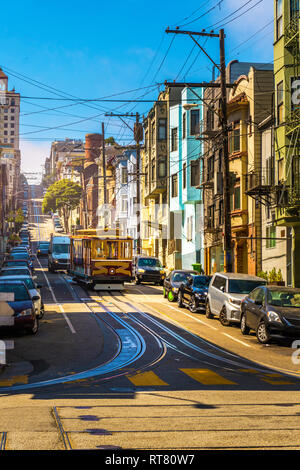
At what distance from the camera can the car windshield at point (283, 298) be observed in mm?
18927

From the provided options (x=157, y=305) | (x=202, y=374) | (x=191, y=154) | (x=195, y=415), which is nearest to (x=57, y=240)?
(x=191, y=154)

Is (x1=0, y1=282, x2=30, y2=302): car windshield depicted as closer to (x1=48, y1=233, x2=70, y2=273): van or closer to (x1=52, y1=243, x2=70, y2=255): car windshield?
(x1=48, y1=233, x2=70, y2=273): van

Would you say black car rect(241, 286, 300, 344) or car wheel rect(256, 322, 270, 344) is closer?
black car rect(241, 286, 300, 344)

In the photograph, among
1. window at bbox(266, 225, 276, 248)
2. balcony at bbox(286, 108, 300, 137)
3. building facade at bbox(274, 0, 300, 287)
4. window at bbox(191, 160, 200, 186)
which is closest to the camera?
balcony at bbox(286, 108, 300, 137)

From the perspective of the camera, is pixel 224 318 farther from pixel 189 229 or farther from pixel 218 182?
pixel 189 229

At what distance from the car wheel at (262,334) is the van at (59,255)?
32.7 m

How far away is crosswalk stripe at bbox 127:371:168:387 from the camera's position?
12.8 m

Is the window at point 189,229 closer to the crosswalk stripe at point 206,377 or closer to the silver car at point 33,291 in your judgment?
the silver car at point 33,291

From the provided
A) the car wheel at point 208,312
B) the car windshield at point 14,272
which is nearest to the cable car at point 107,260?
the car windshield at point 14,272

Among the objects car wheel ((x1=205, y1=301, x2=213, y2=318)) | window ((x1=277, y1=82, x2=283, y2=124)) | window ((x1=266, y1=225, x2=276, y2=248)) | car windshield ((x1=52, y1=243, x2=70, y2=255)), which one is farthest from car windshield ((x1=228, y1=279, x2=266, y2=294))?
car windshield ((x1=52, y1=243, x2=70, y2=255))

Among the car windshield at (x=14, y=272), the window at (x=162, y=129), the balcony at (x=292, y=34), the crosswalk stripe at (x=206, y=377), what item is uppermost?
the window at (x=162, y=129)

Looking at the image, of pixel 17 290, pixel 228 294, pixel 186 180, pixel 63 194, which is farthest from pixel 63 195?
pixel 17 290

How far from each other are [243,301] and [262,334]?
2.99 m
